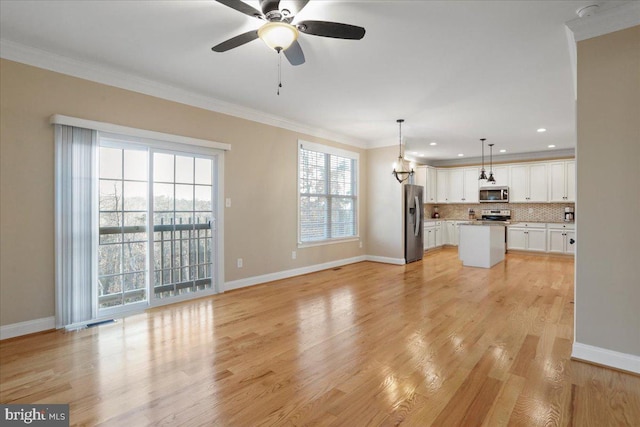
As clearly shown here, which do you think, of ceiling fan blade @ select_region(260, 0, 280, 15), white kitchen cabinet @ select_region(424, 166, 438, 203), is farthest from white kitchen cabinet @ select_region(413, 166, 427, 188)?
ceiling fan blade @ select_region(260, 0, 280, 15)

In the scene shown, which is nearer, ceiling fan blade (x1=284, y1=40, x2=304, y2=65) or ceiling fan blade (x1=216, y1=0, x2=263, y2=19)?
ceiling fan blade (x1=216, y1=0, x2=263, y2=19)

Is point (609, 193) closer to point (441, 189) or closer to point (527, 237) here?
point (527, 237)

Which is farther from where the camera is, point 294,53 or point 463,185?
point 463,185

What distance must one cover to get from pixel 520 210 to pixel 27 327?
10.1 meters

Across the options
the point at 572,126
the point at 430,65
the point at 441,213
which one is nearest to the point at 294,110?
the point at 430,65

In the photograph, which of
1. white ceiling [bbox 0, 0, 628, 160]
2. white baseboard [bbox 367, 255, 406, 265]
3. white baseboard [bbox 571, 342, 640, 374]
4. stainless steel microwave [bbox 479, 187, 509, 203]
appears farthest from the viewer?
stainless steel microwave [bbox 479, 187, 509, 203]

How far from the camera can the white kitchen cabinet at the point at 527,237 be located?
25.6 feet

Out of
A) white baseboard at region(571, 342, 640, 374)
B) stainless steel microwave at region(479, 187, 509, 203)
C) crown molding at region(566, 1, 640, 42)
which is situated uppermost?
crown molding at region(566, 1, 640, 42)

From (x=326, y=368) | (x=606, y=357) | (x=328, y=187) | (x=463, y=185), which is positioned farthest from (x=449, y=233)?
(x=326, y=368)

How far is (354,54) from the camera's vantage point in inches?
120

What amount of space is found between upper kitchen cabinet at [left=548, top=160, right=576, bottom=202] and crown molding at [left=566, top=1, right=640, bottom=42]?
Result: 6.49 m

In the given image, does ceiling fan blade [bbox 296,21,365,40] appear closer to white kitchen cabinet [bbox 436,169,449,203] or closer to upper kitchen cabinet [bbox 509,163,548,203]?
upper kitchen cabinet [bbox 509,163,548,203]

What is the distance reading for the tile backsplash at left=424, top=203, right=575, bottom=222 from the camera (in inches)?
317

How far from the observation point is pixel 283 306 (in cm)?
381
